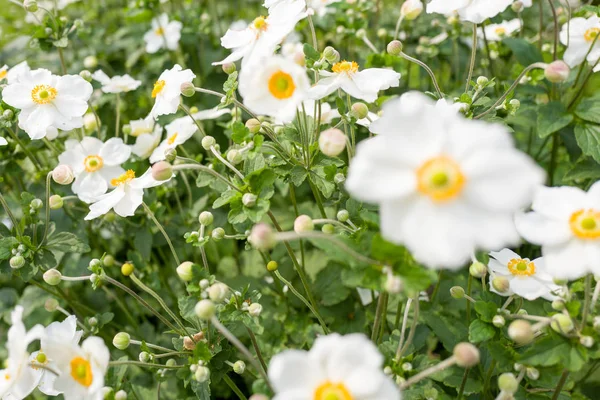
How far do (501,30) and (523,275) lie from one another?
172cm

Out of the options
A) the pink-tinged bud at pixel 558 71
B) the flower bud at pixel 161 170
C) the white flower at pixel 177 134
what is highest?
the pink-tinged bud at pixel 558 71

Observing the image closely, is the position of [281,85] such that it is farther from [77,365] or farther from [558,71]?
[77,365]

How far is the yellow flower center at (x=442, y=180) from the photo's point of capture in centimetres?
105

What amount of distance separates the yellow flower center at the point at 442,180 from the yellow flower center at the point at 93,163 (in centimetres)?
163

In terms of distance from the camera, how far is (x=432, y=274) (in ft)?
3.94

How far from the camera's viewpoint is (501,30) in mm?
2881

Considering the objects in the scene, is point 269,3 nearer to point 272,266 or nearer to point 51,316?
point 272,266

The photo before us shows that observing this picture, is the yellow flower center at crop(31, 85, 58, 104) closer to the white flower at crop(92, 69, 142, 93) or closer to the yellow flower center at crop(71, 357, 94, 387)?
the white flower at crop(92, 69, 142, 93)

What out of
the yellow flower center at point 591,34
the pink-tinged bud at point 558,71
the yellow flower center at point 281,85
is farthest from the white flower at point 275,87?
the yellow flower center at point 591,34

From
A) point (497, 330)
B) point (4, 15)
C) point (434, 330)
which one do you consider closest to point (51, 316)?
point (434, 330)

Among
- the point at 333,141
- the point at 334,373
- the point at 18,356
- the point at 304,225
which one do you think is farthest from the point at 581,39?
the point at 18,356

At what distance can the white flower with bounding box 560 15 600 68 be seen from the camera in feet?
7.25

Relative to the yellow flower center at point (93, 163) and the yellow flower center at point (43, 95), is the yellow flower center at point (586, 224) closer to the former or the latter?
the yellow flower center at point (93, 163)

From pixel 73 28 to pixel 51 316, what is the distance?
4.79 feet
